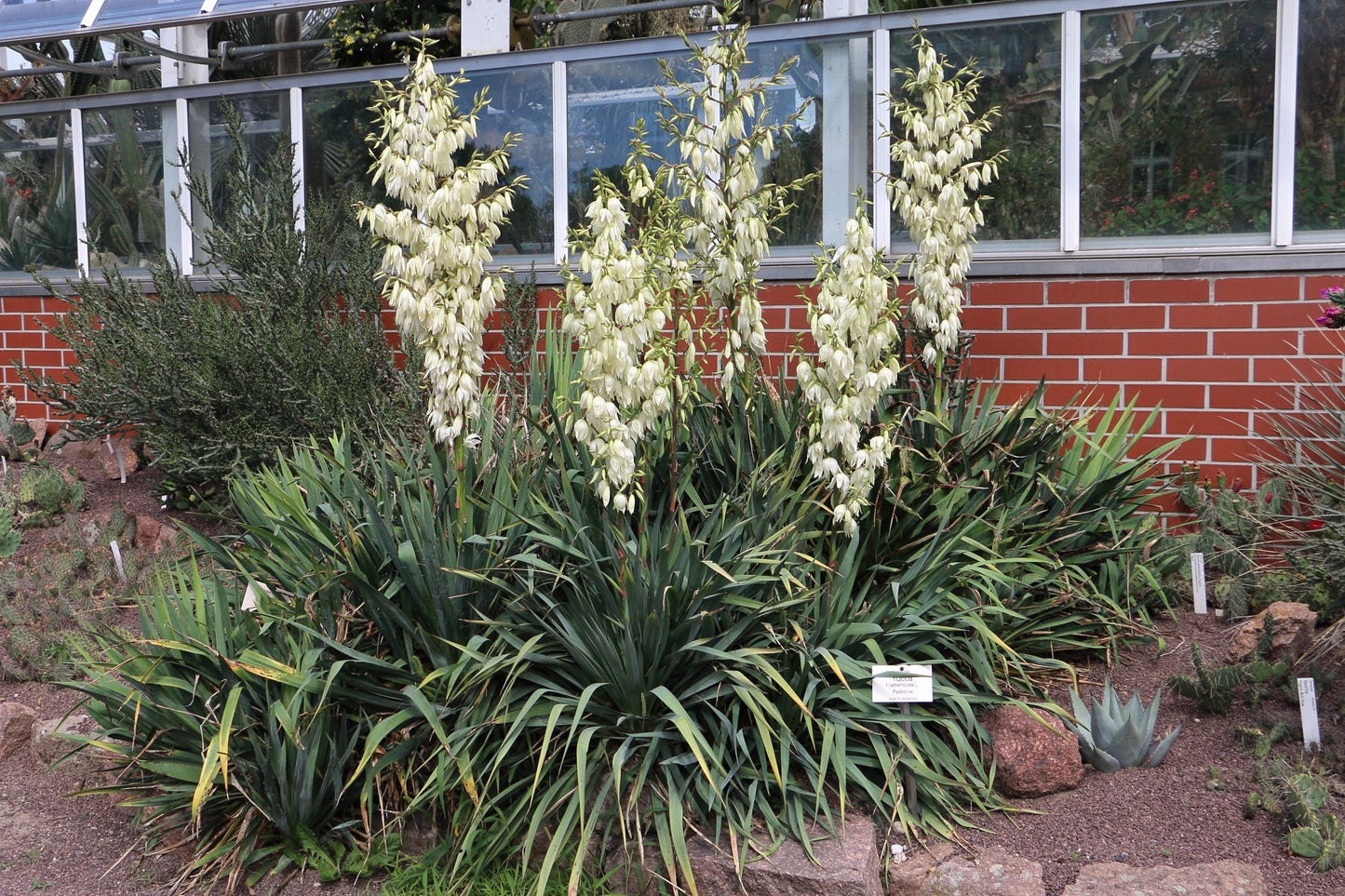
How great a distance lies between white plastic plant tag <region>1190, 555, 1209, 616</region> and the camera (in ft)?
16.6

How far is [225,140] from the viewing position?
762cm

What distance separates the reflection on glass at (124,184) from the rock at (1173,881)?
6.85m

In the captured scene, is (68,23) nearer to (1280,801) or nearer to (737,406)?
(737,406)

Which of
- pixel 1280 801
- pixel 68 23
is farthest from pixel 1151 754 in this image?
pixel 68 23

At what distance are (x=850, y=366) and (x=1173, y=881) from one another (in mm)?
1896

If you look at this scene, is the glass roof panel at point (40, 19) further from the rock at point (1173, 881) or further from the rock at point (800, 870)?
the rock at point (1173, 881)

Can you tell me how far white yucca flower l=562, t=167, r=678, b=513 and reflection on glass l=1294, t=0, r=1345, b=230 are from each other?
3650 millimetres

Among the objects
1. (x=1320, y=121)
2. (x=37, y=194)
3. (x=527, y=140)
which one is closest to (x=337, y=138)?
(x=527, y=140)

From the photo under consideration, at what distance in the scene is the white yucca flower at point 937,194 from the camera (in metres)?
5.18

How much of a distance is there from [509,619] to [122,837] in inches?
62.9

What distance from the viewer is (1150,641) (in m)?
4.93

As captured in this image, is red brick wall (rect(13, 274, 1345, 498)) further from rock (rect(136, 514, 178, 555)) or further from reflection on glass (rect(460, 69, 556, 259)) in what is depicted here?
rock (rect(136, 514, 178, 555))

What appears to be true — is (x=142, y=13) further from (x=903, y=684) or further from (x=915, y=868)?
(x=915, y=868)

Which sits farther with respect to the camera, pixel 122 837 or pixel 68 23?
pixel 68 23
